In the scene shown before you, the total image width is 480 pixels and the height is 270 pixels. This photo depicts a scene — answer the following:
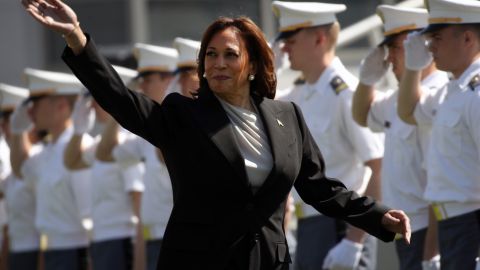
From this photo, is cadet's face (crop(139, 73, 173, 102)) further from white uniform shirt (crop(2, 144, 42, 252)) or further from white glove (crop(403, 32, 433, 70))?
white glove (crop(403, 32, 433, 70))

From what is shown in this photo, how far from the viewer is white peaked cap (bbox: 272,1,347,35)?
23.9 ft

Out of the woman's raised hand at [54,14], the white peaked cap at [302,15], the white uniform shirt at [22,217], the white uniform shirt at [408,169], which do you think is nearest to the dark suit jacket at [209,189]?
the woman's raised hand at [54,14]

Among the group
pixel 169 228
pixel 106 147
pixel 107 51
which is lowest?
pixel 107 51

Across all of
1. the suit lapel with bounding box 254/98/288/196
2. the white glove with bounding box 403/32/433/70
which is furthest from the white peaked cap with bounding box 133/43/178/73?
the suit lapel with bounding box 254/98/288/196

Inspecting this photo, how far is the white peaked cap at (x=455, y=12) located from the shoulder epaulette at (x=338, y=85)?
1.27 m

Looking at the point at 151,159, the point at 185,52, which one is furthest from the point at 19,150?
the point at 185,52

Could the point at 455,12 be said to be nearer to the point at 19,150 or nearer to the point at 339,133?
the point at 339,133

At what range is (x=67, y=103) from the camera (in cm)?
961

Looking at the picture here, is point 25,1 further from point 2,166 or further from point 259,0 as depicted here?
point 259,0

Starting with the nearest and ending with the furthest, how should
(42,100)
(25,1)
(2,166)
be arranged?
(25,1)
(42,100)
(2,166)

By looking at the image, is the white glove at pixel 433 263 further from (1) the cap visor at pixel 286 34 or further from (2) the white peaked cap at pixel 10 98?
(2) the white peaked cap at pixel 10 98

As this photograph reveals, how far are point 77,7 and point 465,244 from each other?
39.2 ft

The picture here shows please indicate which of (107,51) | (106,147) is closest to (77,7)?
(107,51)

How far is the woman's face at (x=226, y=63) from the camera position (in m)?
4.59
